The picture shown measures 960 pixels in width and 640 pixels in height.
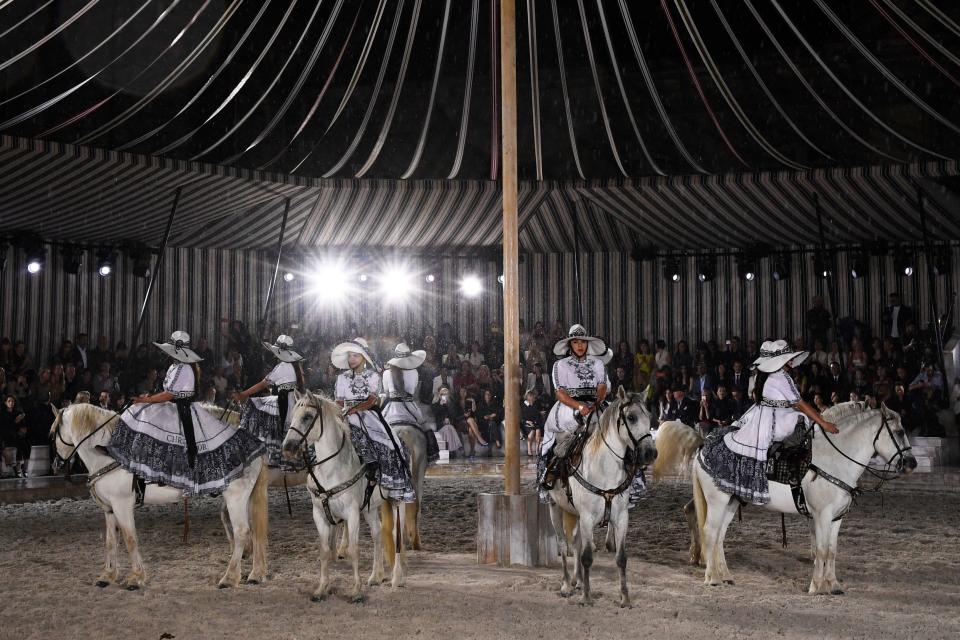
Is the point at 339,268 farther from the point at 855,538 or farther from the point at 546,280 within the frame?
the point at 855,538

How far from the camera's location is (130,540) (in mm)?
6852

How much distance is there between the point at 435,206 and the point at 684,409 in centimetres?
510

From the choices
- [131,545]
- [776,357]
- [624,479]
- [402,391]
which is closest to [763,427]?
[776,357]

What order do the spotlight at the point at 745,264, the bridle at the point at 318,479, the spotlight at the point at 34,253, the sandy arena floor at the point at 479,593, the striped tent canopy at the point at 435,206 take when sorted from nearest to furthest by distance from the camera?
1. the sandy arena floor at the point at 479,593
2. the bridle at the point at 318,479
3. the striped tent canopy at the point at 435,206
4. the spotlight at the point at 34,253
5. the spotlight at the point at 745,264

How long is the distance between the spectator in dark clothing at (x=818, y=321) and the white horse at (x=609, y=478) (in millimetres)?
10810

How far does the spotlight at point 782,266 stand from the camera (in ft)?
55.3

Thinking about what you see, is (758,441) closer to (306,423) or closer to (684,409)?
(306,423)

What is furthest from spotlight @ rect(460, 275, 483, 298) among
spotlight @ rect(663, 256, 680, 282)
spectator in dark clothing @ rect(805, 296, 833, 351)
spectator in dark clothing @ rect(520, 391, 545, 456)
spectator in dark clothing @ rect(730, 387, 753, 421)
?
spectator in dark clothing @ rect(805, 296, 833, 351)

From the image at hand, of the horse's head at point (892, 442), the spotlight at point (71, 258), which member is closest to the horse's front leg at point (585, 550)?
the horse's head at point (892, 442)

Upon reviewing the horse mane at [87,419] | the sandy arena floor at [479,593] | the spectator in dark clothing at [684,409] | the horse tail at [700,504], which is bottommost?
the sandy arena floor at [479,593]

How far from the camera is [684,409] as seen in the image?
14750 mm

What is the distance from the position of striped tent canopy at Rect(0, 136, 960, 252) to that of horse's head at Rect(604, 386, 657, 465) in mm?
7719

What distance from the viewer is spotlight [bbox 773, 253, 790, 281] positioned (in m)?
16.9

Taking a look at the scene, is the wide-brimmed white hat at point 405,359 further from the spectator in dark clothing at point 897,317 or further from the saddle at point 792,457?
the spectator in dark clothing at point 897,317
